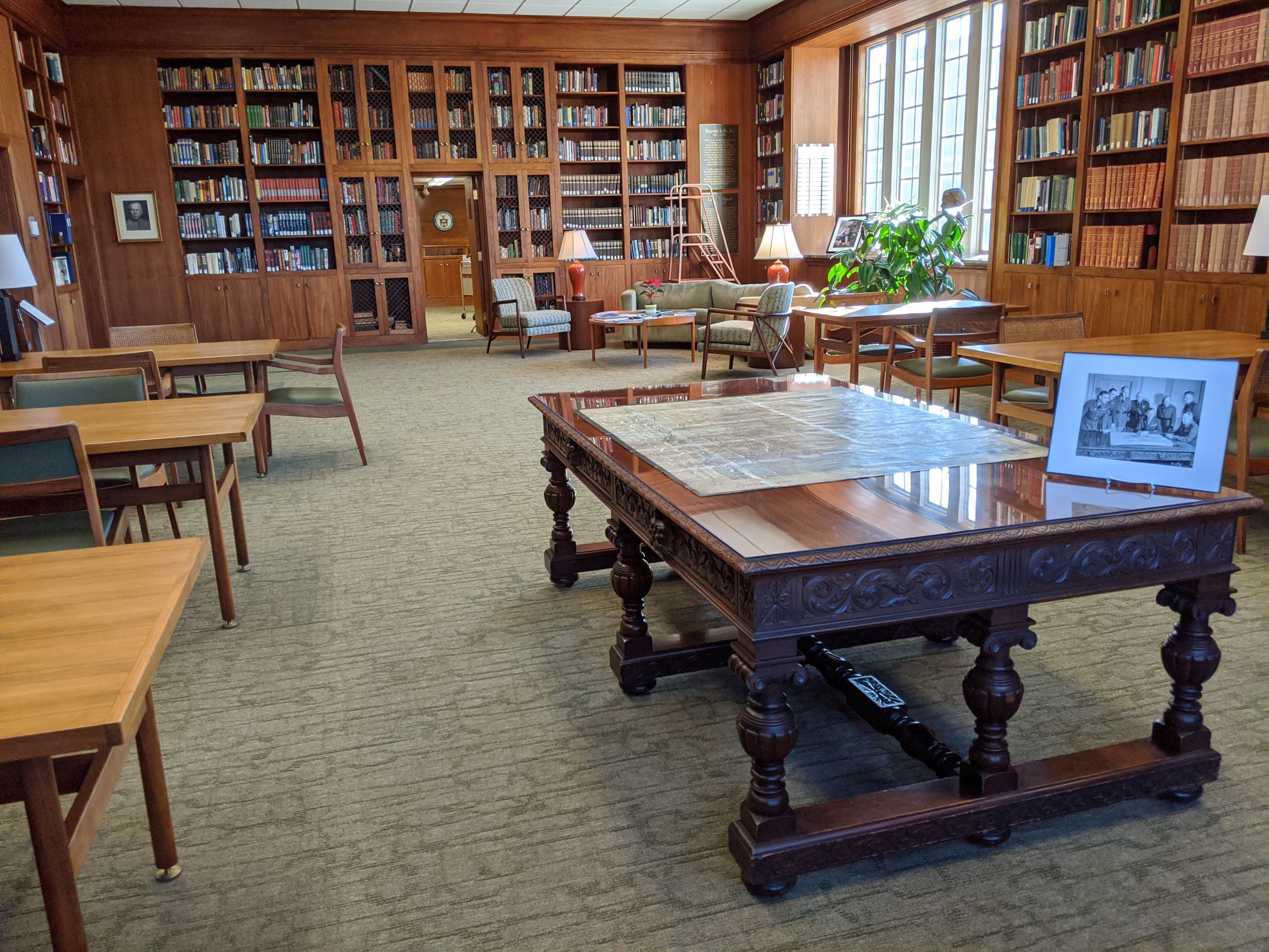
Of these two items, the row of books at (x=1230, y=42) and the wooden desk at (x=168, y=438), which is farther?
the row of books at (x=1230, y=42)

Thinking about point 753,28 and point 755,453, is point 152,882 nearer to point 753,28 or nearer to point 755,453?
point 755,453

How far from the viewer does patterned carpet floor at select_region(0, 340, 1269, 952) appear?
1.76 m

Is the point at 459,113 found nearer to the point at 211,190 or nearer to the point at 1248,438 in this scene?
the point at 211,190

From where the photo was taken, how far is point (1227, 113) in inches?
215

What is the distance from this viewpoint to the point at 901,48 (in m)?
9.53

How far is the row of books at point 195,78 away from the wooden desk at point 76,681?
9832mm

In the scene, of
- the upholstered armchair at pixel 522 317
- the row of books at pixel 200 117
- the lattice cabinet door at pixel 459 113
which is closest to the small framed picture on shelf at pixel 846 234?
the upholstered armchair at pixel 522 317

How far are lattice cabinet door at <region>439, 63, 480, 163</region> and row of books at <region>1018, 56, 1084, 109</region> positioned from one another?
6.09 meters

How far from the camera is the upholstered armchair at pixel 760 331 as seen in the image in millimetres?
8062

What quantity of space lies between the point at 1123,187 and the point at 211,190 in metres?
8.78

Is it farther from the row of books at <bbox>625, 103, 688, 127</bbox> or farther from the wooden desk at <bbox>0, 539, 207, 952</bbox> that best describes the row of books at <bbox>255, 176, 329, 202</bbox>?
the wooden desk at <bbox>0, 539, 207, 952</bbox>

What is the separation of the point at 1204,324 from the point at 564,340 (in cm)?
652

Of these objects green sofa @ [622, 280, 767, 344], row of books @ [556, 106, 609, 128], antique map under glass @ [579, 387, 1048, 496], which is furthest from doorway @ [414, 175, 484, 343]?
antique map under glass @ [579, 387, 1048, 496]

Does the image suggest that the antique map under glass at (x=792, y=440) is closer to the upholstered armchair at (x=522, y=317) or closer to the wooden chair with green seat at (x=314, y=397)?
the wooden chair with green seat at (x=314, y=397)
